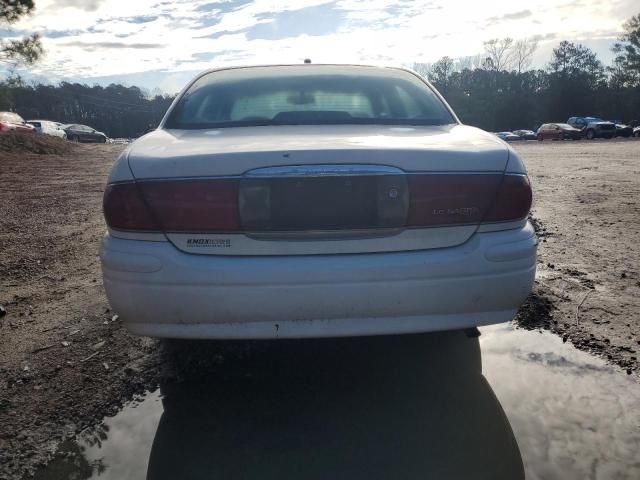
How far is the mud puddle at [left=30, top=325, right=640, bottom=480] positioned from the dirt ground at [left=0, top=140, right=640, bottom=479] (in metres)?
0.16

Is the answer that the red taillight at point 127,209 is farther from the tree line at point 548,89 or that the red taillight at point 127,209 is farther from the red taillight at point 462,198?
the tree line at point 548,89

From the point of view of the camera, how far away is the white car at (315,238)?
6.76 feet

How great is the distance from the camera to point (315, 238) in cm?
210

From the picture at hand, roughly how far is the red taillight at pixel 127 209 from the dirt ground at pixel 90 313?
0.82 metres

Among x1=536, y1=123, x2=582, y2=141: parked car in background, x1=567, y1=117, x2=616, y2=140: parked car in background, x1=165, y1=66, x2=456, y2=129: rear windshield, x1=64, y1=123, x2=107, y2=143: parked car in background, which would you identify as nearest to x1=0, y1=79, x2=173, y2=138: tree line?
x1=64, y1=123, x2=107, y2=143: parked car in background

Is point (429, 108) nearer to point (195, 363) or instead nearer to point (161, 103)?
point (195, 363)

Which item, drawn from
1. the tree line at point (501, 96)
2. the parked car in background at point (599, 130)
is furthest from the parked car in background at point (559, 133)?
the tree line at point (501, 96)

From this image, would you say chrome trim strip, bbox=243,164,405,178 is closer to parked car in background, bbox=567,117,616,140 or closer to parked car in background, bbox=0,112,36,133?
parked car in background, bbox=0,112,36,133

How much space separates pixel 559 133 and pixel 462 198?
4406 cm

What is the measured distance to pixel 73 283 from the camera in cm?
408

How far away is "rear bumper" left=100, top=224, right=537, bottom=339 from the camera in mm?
2062

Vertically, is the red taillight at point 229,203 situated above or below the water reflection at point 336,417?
above

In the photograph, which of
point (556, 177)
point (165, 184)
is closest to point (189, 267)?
point (165, 184)

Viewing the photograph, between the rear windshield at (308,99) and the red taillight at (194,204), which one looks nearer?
the red taillight at (194,204)
